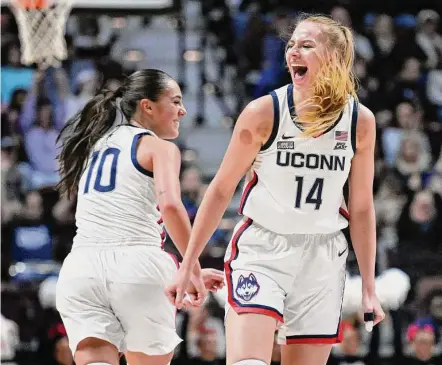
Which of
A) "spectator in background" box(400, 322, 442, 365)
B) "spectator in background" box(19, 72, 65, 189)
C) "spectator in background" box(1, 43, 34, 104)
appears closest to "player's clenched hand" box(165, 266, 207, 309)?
"spectator in background" box(400, 322, 442, 365)

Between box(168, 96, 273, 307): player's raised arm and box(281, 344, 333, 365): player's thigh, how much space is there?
20.8 inches

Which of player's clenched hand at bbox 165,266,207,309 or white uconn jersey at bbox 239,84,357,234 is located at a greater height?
white uconn jersey at bbox 239,84,357,234

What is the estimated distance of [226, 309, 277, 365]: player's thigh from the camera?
161 inches

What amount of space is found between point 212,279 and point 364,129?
1051 millimetres

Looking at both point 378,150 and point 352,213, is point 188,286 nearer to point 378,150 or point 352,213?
point 352,213

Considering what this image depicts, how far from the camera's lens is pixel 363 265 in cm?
448

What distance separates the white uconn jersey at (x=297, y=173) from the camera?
4262mm

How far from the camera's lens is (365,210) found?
4441 millimetres

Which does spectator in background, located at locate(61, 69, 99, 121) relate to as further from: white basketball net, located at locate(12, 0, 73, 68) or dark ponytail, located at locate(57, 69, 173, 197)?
dark ponytail, located at locate(57, 69, 173, 197)

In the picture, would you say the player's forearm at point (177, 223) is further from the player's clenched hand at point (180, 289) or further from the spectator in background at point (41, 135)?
the spectator in background at point (41, 135)

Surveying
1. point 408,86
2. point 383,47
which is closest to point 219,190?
point 408,86

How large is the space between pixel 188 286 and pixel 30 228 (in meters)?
5.55

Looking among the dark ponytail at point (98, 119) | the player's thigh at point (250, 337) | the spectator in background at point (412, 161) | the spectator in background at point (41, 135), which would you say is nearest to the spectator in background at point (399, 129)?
the spectator in background at point (412, 161)

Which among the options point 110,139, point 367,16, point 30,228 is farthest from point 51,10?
point 367,16
